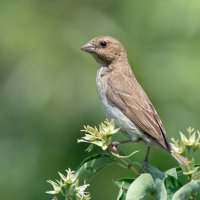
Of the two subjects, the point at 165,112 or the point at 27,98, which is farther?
the point at 27,98

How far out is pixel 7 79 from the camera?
8539 millimetres

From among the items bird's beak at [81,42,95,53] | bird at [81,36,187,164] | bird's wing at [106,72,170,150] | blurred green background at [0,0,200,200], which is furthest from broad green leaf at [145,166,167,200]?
blurred green background at [0,0,200,200]

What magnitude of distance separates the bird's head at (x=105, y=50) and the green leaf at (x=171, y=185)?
11.0 ft

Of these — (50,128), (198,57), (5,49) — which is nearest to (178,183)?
(198,57)

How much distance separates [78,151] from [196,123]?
1.15m

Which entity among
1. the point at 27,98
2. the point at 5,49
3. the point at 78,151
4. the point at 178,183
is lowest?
the point at 178,183

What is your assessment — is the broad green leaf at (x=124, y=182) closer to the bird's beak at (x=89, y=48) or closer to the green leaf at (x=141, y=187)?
the green leaf at (x=141, y=187)

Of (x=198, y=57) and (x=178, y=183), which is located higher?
(x=198, y=57)

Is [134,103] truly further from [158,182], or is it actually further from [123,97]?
[158,182]

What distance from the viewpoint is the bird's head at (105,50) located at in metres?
7.21

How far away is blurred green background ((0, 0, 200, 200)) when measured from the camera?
7.53 m

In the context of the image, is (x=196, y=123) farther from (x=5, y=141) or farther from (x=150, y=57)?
(x=5, y=141)

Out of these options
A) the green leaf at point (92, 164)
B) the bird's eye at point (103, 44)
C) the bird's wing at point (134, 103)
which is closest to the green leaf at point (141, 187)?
the green leaf at point (92, 164)

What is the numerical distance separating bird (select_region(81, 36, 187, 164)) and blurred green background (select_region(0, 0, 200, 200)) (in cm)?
43
